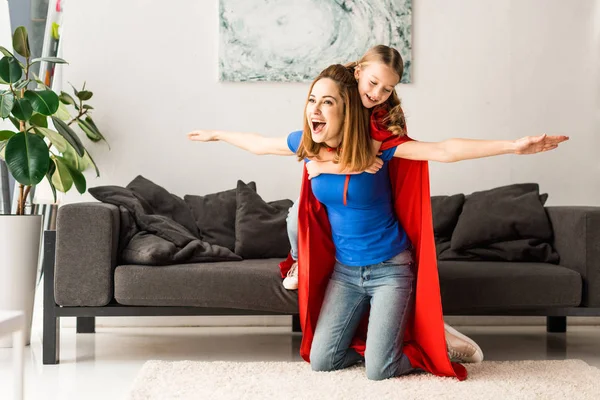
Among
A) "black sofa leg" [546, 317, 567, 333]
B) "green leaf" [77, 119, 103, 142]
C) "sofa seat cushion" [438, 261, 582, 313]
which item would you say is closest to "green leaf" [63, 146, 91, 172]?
"green leaf" [77, 119, 103, 142]

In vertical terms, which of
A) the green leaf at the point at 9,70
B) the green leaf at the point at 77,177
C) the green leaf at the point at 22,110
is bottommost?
the green leaf at the point at 77,177

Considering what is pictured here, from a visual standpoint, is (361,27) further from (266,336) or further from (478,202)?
(266,336)

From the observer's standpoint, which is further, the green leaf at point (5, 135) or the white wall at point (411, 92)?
the white wall at point (411, 92)

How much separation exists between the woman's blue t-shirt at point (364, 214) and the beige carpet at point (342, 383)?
0.50 m

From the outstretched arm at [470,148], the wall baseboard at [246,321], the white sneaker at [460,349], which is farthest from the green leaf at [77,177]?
the white sneaker at [460,349]

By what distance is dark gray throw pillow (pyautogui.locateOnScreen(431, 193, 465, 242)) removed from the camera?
3896mm

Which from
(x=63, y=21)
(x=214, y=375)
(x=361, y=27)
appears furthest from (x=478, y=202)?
(x=63, y=21)

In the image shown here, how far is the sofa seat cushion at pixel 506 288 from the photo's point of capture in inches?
128

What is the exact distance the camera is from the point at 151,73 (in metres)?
4.29

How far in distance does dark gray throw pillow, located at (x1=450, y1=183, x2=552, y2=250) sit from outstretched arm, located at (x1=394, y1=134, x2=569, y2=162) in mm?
1126

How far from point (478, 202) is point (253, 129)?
139 cm

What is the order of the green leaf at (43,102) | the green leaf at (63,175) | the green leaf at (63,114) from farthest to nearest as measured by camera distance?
the green leaf at (63,114)
the green leaf at (63,175)
the green leaf at (43,102)

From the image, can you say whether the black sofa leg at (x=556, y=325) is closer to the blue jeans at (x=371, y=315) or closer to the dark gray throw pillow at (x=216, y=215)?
the blue jeans at (x=371, y=315)

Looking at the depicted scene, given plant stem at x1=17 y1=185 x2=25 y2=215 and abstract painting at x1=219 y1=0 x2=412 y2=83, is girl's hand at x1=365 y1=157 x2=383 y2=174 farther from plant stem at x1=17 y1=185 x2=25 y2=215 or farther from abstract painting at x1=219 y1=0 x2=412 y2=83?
plant stem at x1=17 y1=185 x2=25 y2=215
